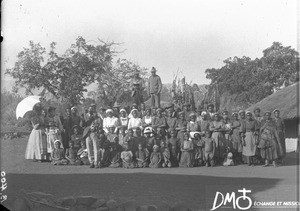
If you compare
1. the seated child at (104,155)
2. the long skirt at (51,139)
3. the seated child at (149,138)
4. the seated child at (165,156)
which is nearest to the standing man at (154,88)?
the seated child at (149,138)

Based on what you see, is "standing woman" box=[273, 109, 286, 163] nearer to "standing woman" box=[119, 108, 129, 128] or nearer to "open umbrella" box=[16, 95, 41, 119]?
"standing woman" box=[119, 108, 129, 128]

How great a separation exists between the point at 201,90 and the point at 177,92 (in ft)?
1.73

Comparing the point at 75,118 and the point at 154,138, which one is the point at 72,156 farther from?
the point at 154,138

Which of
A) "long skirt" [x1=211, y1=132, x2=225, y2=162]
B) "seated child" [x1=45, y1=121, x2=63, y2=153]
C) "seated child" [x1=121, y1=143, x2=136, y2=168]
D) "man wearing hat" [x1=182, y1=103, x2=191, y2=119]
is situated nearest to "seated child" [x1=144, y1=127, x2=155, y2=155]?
"seated child" [x1=121, y1=143, x2=136, y2=168]

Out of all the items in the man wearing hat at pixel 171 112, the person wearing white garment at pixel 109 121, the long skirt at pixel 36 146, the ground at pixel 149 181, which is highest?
the man wearing hat at pixel 171 112

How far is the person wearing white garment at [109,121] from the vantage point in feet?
29.0

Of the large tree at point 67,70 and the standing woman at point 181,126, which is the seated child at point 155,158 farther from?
the large tree at point 67,70

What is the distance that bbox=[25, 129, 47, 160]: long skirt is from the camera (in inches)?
327

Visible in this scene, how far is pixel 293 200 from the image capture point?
6.84 metres

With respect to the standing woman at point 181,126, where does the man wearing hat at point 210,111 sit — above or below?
above

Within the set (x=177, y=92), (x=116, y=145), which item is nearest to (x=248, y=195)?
(x=116, y=145)

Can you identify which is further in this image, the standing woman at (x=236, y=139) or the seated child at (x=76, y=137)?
the standing woman at (x=236, y=139)

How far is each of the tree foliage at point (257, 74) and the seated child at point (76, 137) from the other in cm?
244

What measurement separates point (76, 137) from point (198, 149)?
84.1 inches
